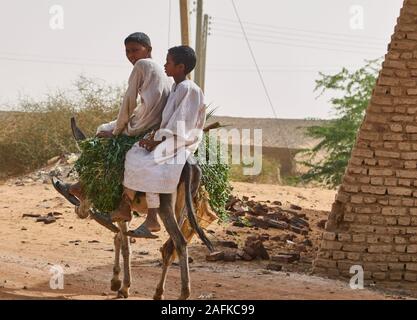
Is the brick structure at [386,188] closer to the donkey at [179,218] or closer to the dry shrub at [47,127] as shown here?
the donkey at [179,218]

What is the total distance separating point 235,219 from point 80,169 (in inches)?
281

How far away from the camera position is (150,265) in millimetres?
12641

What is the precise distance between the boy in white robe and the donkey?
4.5 inches

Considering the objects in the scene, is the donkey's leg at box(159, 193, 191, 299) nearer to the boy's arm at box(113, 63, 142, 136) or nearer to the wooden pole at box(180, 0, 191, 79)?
the boy's arm at box(113, 63, 142, 136)

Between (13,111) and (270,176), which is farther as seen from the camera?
(270,176)

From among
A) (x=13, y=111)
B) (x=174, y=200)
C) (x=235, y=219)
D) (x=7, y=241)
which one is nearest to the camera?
(x=174, y=200)

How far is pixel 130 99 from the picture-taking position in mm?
9102

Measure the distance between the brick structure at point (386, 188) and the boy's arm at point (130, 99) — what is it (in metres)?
3.48

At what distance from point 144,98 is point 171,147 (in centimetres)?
56

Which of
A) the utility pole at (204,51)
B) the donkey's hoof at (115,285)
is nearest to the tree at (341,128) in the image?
the utility pole at (204,51)

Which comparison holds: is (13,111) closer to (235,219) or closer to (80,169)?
(235,219)

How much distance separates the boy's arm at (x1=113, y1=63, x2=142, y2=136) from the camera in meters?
9.05

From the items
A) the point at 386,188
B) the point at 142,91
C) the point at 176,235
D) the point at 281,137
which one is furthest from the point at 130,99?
the point at 281,137

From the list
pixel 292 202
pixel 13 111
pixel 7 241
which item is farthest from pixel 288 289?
pixel 13 111
